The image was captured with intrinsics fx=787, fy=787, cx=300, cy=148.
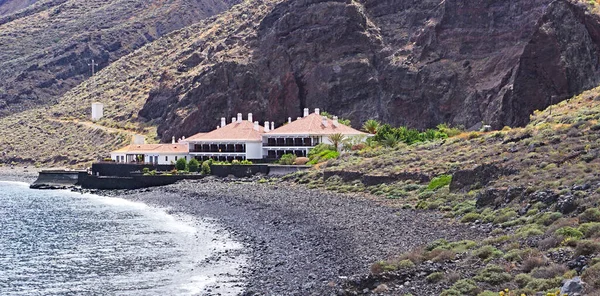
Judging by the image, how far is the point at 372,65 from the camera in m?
103

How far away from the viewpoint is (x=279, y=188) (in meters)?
60.1

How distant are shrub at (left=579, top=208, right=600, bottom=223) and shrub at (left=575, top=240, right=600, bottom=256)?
297 cm

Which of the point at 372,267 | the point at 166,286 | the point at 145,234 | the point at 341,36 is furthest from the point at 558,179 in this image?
the point at 341,36

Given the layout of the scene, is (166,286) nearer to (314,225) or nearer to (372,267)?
(372,267)

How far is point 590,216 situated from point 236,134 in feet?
212

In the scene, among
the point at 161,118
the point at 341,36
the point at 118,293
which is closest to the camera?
the point at 118,293

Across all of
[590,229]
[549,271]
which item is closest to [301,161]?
[590,229]

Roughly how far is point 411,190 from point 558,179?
610 inches

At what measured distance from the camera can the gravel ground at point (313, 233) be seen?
23863 millimetres

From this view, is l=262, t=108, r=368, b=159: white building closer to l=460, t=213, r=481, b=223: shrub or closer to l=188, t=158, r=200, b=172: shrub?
l=188, t=158, r=200, b=172: shrub

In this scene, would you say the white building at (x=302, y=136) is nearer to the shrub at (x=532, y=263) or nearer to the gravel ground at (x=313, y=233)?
the gravel ground at (x=313, y=233)

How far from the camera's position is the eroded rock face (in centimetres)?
9231

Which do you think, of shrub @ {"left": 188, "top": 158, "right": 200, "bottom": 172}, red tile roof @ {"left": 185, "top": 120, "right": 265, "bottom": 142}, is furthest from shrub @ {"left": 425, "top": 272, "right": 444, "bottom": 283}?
red tile roof @ {"left": 185, "top": 120, "right": 265, "bottom": 142}

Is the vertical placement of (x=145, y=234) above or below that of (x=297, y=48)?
below
